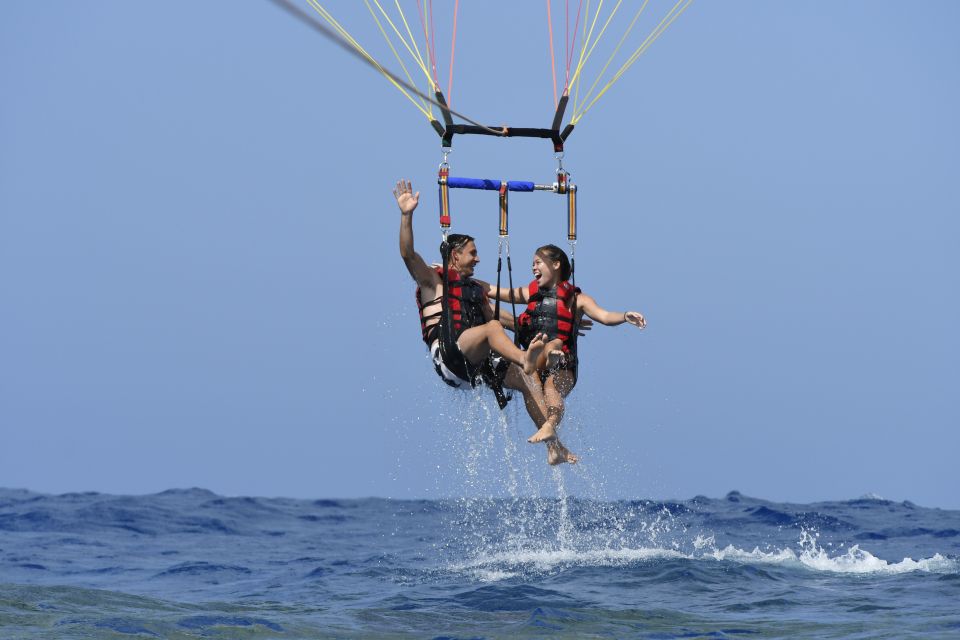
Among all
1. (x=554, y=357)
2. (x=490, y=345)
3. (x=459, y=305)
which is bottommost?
(x=554, y=357)

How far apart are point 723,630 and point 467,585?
3168 mm

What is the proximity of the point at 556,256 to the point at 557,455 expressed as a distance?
6.27 ft

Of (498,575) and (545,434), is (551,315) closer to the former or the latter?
(545,434)

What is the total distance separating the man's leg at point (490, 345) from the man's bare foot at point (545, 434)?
538mm

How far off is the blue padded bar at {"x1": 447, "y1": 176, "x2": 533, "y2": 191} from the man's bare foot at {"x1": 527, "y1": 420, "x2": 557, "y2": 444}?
2.15m

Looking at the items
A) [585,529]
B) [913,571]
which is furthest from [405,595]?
[585,529]

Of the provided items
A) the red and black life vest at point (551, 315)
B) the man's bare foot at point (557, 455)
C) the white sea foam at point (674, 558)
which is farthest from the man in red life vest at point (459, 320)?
the white sea foam at point (674, 558)

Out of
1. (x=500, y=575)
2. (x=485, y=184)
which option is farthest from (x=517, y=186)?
(x=500, y=575)

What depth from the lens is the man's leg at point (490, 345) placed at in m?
10.5

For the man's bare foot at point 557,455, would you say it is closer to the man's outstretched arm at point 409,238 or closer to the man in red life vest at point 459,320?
the man in red life vest at point 459,320

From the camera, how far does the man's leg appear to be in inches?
412

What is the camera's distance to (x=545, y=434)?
10578 millimetres

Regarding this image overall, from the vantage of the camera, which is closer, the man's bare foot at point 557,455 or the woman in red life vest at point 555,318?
the woman in red life vest at point 555,318

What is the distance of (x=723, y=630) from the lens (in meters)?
9.73
